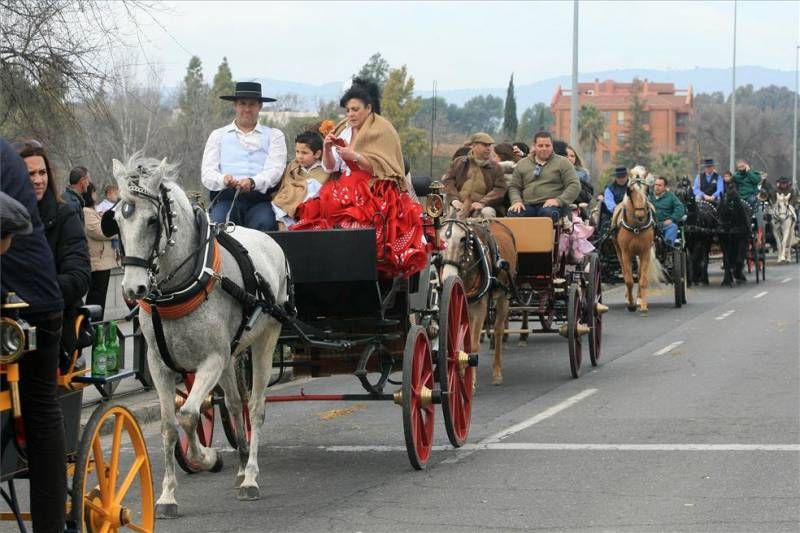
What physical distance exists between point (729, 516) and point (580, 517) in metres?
0.85

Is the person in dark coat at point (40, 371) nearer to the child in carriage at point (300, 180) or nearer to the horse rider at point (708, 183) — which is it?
the child in carriage at point (300, 180)

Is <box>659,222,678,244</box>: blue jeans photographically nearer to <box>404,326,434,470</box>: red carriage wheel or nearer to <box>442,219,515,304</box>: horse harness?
<box>442,219,515,304</box>: horse harness

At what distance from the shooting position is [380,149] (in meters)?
9.91

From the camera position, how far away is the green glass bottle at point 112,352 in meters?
6.91

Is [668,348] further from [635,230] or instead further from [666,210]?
[666,210]

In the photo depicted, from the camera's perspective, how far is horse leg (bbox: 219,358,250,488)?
9.12 metres

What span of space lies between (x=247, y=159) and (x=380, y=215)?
1.40 meters

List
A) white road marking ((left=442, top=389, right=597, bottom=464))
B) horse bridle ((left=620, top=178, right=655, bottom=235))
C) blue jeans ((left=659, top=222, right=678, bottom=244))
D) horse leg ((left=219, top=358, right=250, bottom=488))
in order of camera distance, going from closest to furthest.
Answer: horse leg ((left=219, top=358, right=250, bottom=488))
white road marking ((left=442, top=389, right=597, bottom=464))
horse bridle ((left=620, top=178, right=655, bottom=235))
blue jeans ((left=659, top=222, right=678, bottom=244))

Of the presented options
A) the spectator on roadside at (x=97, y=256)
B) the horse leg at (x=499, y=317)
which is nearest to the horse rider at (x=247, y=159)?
the horse leg at (x=499, y=317)

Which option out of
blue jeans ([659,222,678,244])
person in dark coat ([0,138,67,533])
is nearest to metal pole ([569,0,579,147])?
blue jeans ([659,222,678,244])

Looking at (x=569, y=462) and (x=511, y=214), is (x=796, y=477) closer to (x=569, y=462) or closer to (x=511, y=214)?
(x=569, y=462)

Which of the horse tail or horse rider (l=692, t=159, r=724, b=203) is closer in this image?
the horse tail

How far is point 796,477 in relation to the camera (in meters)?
9.05

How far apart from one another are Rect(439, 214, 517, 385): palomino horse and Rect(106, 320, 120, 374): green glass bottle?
6166mm
